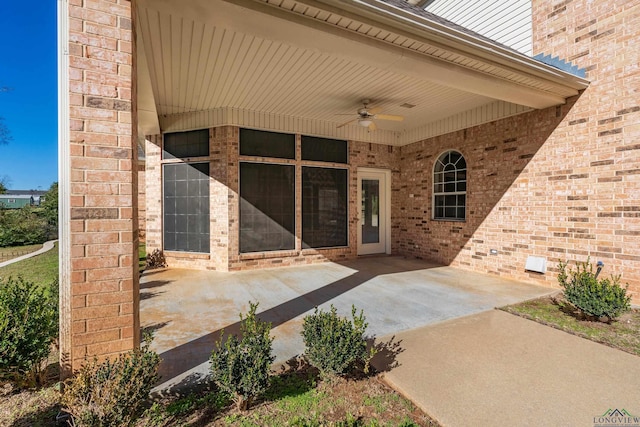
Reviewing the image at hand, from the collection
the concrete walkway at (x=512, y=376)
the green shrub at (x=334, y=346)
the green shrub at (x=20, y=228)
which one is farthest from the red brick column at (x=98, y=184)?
the green shrub at (x=20, y=228)

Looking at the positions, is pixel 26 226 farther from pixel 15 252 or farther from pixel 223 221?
pixel 223 221

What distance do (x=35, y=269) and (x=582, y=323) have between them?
36.1 feet

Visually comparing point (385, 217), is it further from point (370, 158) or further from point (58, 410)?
point (58, 410)

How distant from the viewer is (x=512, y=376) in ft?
8.33

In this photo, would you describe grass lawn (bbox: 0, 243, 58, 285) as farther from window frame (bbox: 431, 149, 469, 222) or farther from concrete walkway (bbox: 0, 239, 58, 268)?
window frame (bbox: 431, 149, 469, 222)

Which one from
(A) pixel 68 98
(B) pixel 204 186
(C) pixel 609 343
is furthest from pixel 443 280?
(A) pixel 68 98

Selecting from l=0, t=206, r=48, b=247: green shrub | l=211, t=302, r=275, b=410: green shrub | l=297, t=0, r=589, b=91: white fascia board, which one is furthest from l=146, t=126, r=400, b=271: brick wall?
l=0, t=206, r=48, b=247: green shrub

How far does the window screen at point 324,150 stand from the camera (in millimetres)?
7426

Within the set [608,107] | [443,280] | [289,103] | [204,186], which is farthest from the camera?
[204,186]

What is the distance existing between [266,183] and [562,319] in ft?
19.0

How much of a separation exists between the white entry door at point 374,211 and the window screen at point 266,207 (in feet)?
6.87

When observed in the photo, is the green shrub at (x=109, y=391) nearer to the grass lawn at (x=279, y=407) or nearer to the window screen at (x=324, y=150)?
the grass lawn at (x=279, y=407)

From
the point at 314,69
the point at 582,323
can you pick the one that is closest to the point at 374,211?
the point at 314,69

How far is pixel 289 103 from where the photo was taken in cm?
627
